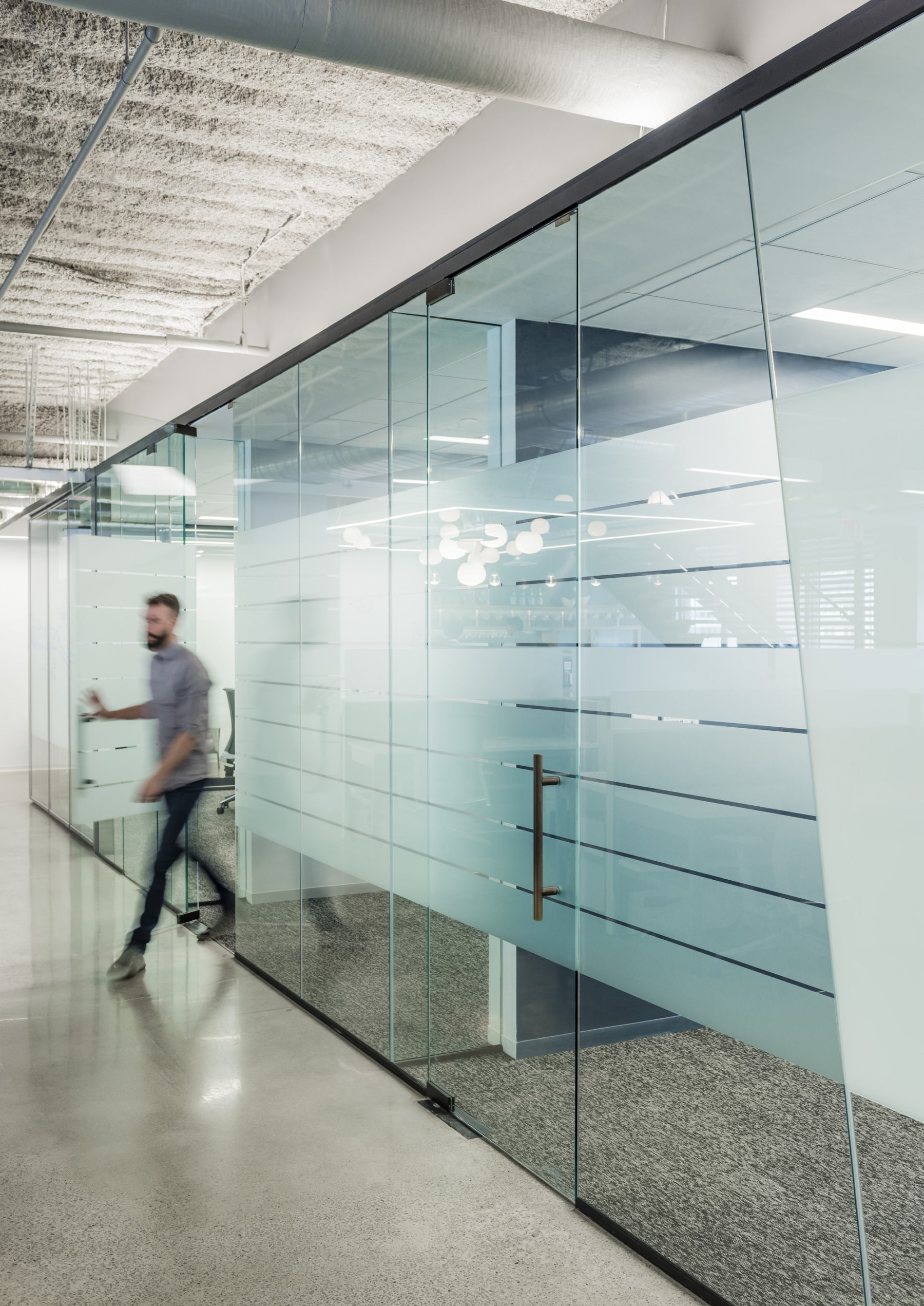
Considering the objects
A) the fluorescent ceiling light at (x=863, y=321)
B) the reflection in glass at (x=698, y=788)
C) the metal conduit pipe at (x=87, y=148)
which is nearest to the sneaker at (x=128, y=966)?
the reflection in glass at (x=698, y=788)

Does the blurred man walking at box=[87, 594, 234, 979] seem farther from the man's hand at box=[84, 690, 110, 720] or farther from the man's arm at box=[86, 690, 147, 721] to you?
the man's hand at box=[84, 690, 110, 720]

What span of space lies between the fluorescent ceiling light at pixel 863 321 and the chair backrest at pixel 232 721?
4.31 metres

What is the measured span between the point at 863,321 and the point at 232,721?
4.55 meters

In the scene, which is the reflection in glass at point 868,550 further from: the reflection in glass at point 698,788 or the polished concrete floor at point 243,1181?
the polished concrete floor at point 243,1181

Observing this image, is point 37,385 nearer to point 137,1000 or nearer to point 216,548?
point 216,548

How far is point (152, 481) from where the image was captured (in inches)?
283

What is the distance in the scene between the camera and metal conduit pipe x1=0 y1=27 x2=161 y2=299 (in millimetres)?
3422

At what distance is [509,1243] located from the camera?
3.01m

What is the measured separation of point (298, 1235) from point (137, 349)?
20.3 feet

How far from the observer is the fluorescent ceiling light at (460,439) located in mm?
3758

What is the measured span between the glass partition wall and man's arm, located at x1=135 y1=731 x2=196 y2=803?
0.99 m

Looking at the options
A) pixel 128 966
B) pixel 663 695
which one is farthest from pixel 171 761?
pixel 663 695

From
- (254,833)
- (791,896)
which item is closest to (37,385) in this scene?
(254,833)

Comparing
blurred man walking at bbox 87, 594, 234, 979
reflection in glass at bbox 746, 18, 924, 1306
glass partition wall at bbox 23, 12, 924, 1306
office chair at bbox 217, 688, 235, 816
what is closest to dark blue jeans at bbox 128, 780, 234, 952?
blurred man walking at bbox 87, 594, 234, 979
